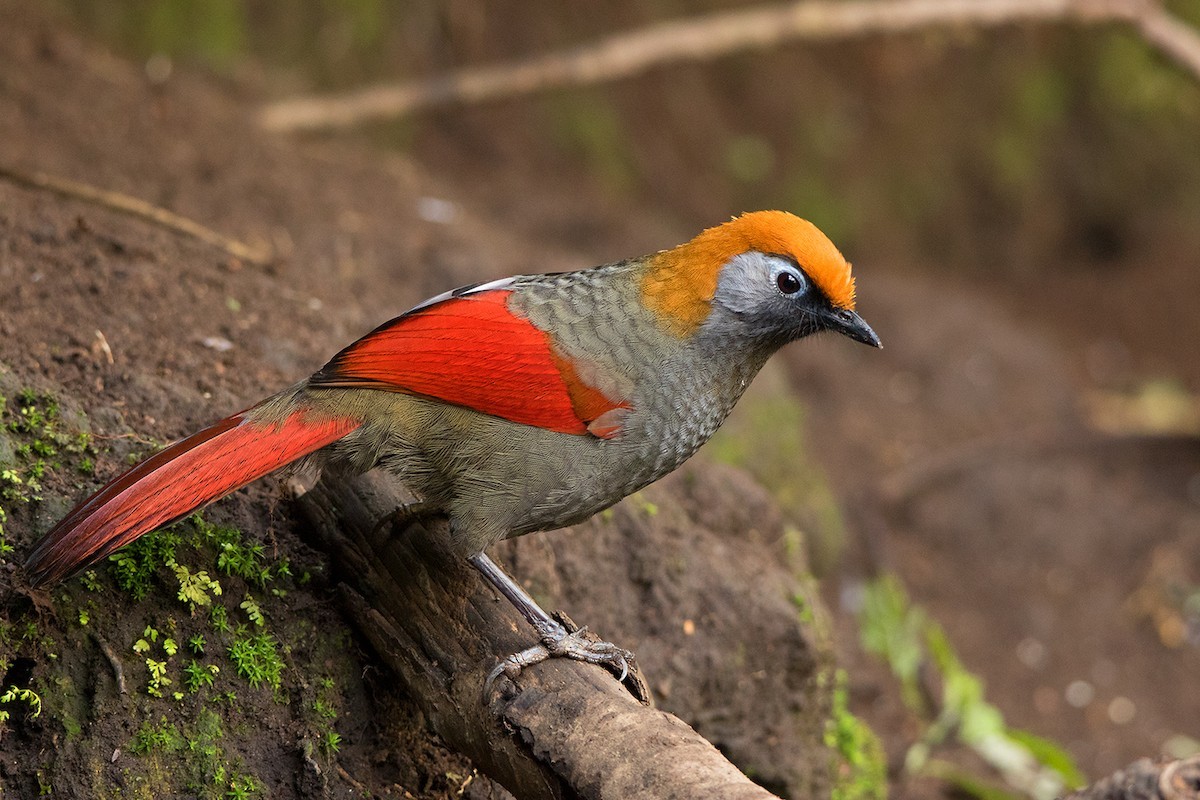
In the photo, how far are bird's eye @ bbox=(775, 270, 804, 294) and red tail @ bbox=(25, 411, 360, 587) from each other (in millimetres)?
1347

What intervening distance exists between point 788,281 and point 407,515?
1218 mm

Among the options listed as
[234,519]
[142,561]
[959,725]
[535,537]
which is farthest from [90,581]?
[959,725]

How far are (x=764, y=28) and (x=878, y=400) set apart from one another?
274 cm

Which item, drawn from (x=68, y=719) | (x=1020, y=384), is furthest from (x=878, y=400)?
(x=68, y=719)

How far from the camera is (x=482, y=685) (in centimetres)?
294

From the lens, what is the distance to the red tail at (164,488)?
2.72 meters

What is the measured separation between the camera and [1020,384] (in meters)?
8.85

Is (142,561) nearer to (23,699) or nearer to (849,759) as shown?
(23,699)

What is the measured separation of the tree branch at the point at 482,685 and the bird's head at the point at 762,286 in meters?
0.91

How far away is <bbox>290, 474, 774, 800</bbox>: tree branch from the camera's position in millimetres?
2605

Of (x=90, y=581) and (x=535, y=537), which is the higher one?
(x=90, y=581)

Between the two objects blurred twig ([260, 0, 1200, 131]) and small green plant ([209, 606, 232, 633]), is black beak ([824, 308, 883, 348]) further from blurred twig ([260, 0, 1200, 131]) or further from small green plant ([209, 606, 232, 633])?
blurred twig ([260, 0, 1200, 131])

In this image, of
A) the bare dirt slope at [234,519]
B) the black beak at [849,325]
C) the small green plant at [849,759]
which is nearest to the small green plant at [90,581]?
the bare dirt slope at [234,519]

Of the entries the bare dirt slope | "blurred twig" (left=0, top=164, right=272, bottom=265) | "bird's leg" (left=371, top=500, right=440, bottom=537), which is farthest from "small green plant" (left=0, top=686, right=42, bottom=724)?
"blurred twig" (left=0, top=164, right=272, bottom=265)
